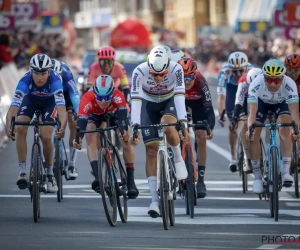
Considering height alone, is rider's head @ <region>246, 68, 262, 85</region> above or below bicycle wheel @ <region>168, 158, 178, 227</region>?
above

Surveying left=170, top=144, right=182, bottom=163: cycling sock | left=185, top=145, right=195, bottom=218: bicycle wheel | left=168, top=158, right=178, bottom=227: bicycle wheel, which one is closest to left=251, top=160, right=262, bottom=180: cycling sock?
left=185, top=145, right=195, bottom=218: bicycle wheel

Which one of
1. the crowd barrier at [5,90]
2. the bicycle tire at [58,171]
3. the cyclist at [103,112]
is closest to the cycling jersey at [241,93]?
the bicycle tire at [58,171]

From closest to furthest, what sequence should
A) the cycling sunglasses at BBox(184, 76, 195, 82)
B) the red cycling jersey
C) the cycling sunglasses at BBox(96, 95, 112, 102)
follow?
the cycling sunglasses at BBox(96, 95, 112, 102) → the red cycling jersey → the cycling sunglasses at BBox(184, 76, 195, 82)

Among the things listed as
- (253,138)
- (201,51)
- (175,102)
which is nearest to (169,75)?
(175,102)

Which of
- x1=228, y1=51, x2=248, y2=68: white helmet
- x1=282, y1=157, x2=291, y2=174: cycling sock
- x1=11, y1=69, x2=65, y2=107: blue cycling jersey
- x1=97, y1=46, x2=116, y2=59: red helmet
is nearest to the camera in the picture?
x1=11, y1=69, x2=65, y2=107: blue cycling jersey

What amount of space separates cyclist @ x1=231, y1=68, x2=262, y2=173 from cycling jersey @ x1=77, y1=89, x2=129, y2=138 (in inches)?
121

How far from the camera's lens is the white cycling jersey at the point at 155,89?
1326 cm

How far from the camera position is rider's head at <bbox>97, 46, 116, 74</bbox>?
1859 centimetres

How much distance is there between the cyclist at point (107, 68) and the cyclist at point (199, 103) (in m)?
3.30

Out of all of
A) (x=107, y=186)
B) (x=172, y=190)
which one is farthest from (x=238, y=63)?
(x=107, y=186)

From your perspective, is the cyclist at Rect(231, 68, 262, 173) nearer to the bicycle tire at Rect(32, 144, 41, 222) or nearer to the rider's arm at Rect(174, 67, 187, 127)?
the rider's arm at Rect(174, 67, 187, 127)

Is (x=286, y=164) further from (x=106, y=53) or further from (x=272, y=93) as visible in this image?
(x=106, y=53)

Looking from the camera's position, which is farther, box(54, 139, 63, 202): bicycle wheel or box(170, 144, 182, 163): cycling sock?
box(54, 139, 63, 202): bicycle wheel

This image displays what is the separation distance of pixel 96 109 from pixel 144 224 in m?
1.52
